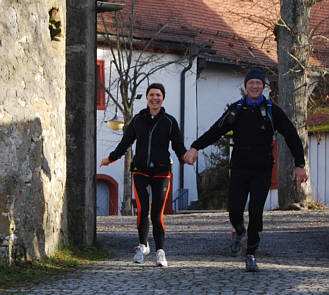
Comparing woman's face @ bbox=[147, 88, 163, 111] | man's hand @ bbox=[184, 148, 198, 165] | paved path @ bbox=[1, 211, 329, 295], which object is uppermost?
woman's face @ bbox=[147, 88, 163, 111]

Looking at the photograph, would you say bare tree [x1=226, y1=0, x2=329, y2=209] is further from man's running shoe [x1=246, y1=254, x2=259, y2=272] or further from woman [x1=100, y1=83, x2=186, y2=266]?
man's running shoe [x1=246, y1=254, x2=259, y2=272]

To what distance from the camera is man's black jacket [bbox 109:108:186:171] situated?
26.2 ft

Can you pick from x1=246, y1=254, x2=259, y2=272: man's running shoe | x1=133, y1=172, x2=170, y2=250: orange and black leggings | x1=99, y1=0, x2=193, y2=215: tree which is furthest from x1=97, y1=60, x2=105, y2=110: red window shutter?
x1=246, y1=254, x2=259, y2=272: man's running shoe

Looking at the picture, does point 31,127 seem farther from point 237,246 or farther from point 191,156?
point 237,246

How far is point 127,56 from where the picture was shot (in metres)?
23.9

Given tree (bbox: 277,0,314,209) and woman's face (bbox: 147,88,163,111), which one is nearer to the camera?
woman's face (bbox: 147,88,163,111)

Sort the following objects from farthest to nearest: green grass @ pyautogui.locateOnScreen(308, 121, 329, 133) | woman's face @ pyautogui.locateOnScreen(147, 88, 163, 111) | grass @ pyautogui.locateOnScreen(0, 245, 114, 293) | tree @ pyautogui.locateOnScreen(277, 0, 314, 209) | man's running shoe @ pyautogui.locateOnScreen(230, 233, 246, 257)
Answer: green grass @ pyautogui.locateOnScreen(308, 121, 329, 133) < tree @ pyautogui.locateOnScreen(277, 0, 314, 209) < man's running shoe @ pyautogui.locateOnScreen(230, 233, 246, 257) < woman's face @ pyautogui.locateOnScreen(147, 88, 163, 111) < grass @ pyautogui.locateOnScreen(0, 245, 114, 293)

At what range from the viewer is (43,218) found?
7781 mm

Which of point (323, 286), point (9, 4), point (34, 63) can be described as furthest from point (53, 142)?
point (323, 286)

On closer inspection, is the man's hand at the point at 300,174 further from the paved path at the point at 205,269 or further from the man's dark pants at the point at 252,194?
the paved path at the point at 205,269

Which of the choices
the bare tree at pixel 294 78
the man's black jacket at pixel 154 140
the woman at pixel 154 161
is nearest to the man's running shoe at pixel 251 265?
the woman at pixel 154 161

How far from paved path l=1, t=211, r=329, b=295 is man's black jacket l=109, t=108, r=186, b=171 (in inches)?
39.1

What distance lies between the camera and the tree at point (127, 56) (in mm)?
22953

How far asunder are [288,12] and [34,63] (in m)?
11.5
